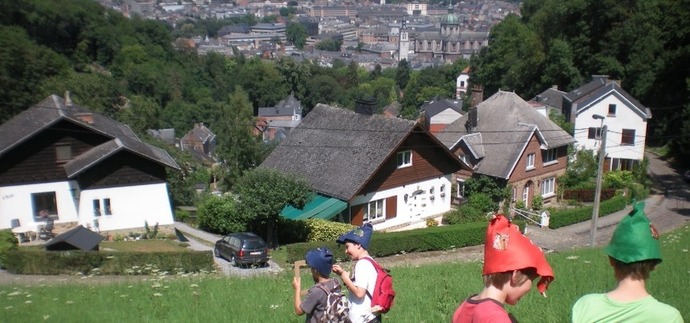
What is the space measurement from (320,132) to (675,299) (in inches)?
1013

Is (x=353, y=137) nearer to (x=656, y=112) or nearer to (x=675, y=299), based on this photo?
(x=675, y=299)

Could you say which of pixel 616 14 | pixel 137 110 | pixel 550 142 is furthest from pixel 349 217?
pixel 616 14

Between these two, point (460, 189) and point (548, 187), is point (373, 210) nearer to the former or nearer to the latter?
point (460, 189)

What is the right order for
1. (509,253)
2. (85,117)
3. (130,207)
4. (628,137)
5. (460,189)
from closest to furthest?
(509,253), (130,207), (85,117), (460,189), (628,137)

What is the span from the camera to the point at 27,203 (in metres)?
28.0

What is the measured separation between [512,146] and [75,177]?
24.4 metres

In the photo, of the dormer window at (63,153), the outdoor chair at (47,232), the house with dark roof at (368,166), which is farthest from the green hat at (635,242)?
the dormer window at (63,153)

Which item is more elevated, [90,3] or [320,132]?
[90,3]

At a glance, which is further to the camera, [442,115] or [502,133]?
[442,115]

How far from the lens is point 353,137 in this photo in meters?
32.4

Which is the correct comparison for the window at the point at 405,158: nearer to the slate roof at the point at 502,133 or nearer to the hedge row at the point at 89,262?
the slate roof at the point at 502,133

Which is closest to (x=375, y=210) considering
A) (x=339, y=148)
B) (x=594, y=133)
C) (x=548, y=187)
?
(x=339, y=148)

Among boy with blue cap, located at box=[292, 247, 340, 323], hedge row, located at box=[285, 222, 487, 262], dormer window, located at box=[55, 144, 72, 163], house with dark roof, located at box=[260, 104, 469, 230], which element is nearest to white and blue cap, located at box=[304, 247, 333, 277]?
boy with blue cap, located at box=[292, 247, 340, 323]

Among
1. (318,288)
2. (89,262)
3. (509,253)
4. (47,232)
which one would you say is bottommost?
(47,232)
